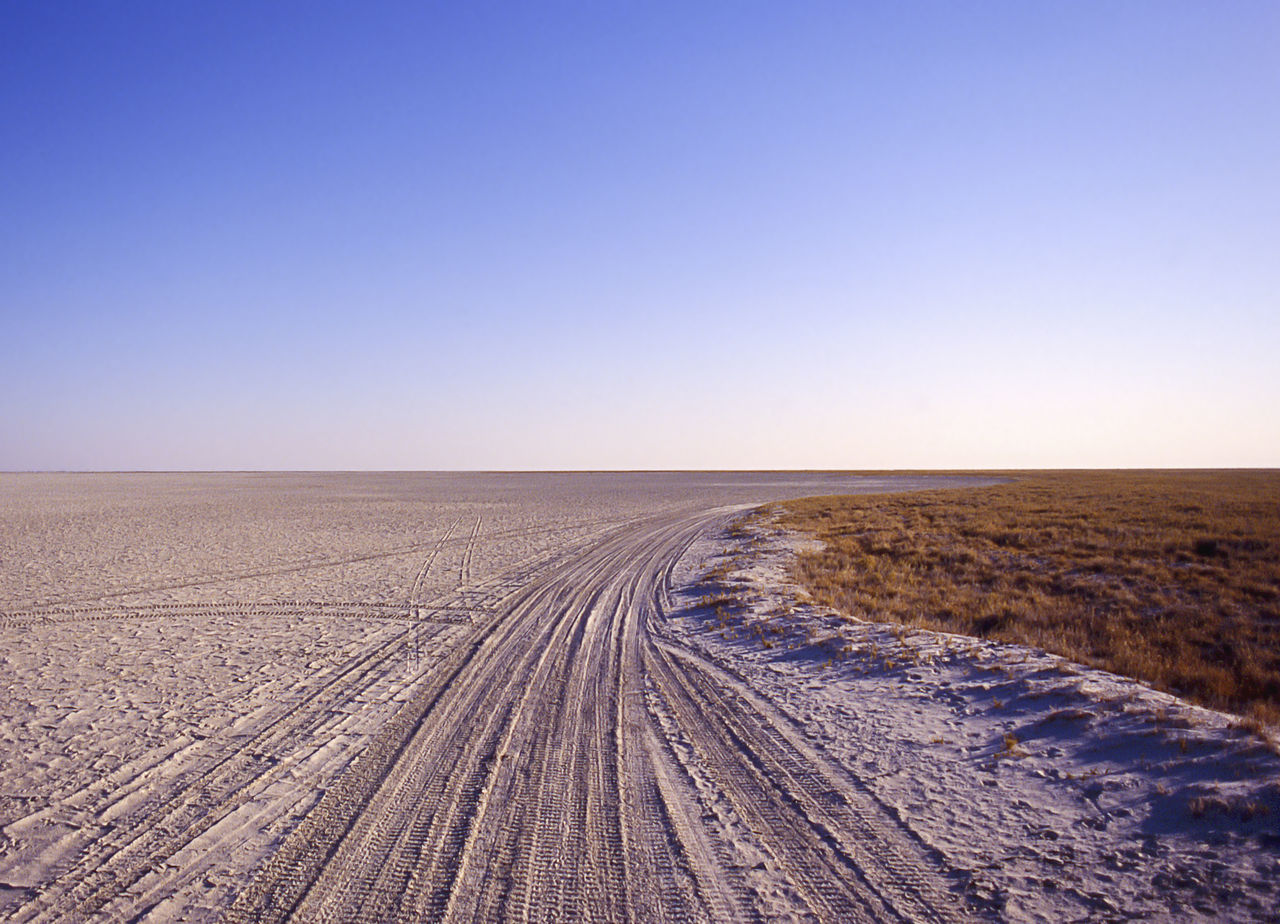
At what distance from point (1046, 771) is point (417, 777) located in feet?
16.5

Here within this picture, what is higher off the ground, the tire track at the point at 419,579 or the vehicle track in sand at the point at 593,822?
the vehicle track in sand at the point at 593,822

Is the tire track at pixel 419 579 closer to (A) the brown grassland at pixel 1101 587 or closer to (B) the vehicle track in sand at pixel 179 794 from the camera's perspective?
(B) the vehicle track in sand at pixel 179 794

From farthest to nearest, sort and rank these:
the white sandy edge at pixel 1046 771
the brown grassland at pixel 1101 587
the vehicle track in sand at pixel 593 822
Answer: the brown grassland at pixel 1101 587 < the white sandy edge at pixel 1046 771 < the vehicle track in sand at pixel 593 822

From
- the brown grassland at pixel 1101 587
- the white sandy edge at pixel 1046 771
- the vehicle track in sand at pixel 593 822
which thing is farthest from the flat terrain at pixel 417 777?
the brown grassland at pixel 1101 587

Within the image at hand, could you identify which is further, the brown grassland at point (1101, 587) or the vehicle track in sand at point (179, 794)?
the brown grassland at point (1101, 587)

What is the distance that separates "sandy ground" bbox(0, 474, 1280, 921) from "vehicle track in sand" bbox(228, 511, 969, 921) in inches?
0.9

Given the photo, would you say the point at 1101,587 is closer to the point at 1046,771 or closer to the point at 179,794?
the point at 1046,771

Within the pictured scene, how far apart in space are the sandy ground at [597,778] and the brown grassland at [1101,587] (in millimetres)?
2122

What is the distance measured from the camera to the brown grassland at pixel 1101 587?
369 inches

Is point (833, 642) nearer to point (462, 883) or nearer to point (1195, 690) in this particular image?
point (1195, 690)

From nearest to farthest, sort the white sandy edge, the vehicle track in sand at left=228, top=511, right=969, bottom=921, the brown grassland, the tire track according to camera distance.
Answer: the vehicle track in sand at left=228, top=511, right=969, bottom=921, the white sandy edge, the brown grassland, the tire track

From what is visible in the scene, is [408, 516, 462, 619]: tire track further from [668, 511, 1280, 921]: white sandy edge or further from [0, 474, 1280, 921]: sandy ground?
[668, 511, 1280, 921]: white sandy edge

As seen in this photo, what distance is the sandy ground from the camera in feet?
13.0

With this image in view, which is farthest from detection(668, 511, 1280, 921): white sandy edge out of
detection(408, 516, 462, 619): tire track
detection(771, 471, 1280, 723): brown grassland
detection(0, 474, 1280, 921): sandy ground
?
detection(408, 516, 462, 619): tire track
